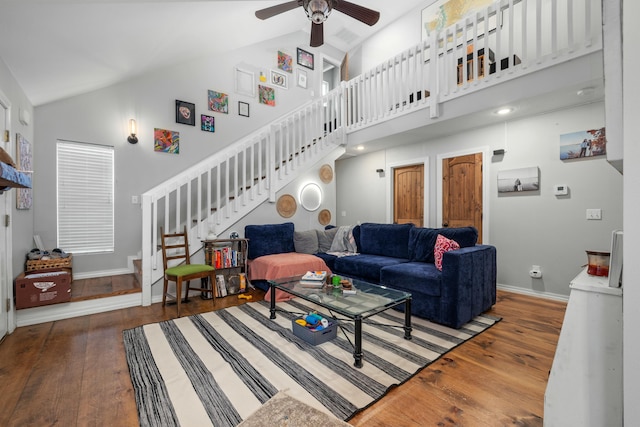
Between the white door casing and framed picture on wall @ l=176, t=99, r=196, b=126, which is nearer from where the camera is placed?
the white door casing

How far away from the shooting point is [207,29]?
3764 mm

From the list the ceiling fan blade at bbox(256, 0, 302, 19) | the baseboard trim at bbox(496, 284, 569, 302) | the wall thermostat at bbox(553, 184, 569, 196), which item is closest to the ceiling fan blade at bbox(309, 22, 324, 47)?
the ceiling fan blade at bbox(256, 0, 302, 19)

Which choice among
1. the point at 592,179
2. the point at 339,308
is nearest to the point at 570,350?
the point at 339,308

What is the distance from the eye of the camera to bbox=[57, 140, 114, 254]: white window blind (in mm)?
3744

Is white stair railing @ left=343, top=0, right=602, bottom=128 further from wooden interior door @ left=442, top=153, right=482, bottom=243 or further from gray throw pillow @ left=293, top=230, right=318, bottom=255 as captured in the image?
gray throw pillow @ left=293, top=230, right=318, bottom=255

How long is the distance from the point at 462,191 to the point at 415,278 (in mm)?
2167

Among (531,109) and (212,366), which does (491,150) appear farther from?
(212,366)

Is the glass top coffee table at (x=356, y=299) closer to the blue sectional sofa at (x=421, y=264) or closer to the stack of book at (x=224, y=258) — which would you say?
the blue sectional sofa at (x=421, y=264)

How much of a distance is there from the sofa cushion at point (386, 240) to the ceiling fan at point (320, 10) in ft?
8.30

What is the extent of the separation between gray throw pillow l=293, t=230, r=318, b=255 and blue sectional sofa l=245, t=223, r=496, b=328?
0.08 metres

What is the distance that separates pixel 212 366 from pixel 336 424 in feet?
4.26

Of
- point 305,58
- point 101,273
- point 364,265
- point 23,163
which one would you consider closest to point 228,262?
point 364,265

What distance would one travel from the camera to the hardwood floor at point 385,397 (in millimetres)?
1517

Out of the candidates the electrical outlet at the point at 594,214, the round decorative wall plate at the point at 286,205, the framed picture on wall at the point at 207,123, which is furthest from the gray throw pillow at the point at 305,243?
the electrical outlet at the point at 594,214
